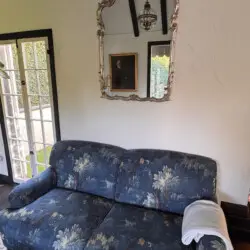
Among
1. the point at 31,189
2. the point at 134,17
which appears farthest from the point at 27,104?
the point at 134,17

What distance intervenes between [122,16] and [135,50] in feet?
1.04

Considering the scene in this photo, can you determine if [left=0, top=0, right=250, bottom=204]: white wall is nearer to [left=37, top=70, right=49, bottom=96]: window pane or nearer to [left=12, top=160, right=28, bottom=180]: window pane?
[left=37, top=70, right=49, bottom=96]: window pane

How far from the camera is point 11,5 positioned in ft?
7.47

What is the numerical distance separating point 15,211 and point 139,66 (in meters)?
1.59

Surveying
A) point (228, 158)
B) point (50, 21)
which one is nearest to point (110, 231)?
point (228, 158)

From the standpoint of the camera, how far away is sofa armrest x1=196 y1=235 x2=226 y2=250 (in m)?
1.24

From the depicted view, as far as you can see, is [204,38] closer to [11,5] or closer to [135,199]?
[135,199]

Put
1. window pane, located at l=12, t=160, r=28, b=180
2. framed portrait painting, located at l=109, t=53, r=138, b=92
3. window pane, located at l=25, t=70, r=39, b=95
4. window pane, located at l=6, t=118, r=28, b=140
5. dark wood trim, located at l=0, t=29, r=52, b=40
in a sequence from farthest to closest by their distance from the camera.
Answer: window pane, located at l=12, t=160, r=28, b=180 < window pane, located at l=6, t=118, r=28, b=140 < window pane, located at l=25, t=70, r=39, b=95 < dark wood trim, located at l=0, t=29, r=52, b=40 < framed portrait painting, located at l=109, t=53, r=138, b=92

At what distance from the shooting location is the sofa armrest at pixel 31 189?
1.77 metres

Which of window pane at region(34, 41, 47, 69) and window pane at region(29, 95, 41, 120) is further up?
window pane at region(34, 41, 47, 69)

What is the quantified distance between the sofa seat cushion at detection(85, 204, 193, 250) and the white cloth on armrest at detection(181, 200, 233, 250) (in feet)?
0.36

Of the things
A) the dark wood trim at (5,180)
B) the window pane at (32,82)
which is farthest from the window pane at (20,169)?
the window pane at (32,82)

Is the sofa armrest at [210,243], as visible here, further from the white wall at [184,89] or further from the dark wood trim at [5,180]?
the dark wood trim at [5,180]

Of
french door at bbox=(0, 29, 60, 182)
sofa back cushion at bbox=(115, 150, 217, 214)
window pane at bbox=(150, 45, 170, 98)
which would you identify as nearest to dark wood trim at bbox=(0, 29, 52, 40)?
french door at bbox=(0, 29, 60, 182)
